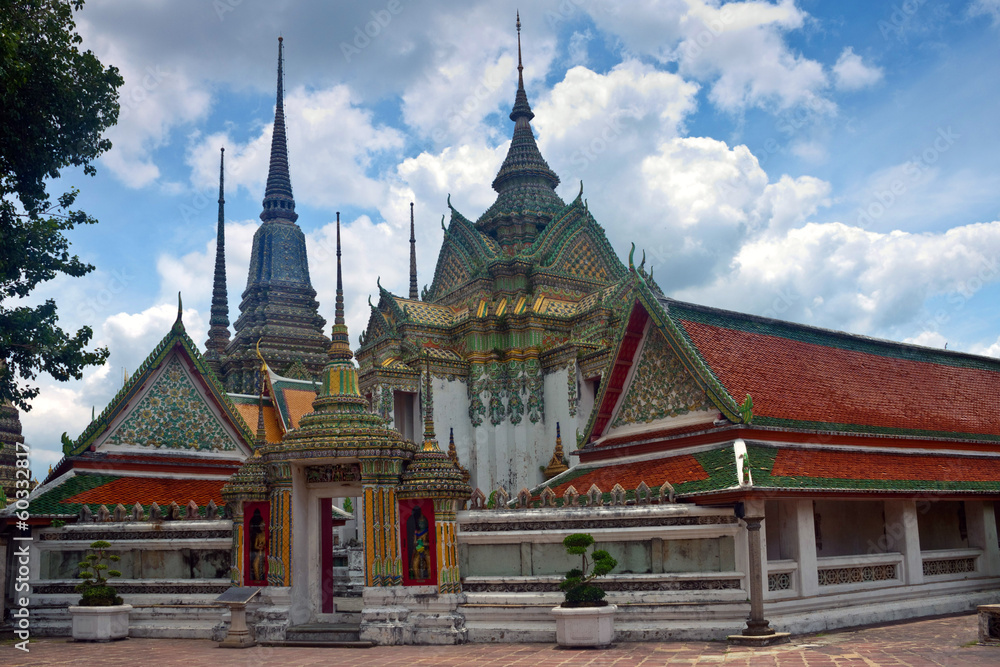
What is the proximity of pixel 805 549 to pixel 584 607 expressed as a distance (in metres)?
3.43

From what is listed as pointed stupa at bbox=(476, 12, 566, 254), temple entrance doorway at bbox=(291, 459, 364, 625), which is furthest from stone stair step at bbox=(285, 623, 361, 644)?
pointed stupa at bbox=(476, 12, 566, 254)

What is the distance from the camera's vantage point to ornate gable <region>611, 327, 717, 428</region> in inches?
566

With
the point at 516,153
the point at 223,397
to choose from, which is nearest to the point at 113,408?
the point at 223,397

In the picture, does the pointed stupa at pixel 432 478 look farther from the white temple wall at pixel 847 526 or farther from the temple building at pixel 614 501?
the white temple wall at pixel 847 526

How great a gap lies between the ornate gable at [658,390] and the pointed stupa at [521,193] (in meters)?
11.9

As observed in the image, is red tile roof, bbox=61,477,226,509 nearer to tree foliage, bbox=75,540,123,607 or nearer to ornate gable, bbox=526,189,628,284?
tree foliage, bbox=75,540,123,607

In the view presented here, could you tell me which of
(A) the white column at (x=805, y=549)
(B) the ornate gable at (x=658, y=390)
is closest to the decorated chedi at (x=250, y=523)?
(B) the ornate gable at (x=658, y=390)

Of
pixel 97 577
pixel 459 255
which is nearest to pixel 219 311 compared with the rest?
pixel 459 255

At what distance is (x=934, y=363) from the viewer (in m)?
18.9

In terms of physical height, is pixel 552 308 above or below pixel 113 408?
above

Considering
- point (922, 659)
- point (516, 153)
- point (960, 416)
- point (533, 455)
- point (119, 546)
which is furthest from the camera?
point (516, 153)

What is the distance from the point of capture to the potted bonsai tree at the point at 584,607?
11086 millimetres

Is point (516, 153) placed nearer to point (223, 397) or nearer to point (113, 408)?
point (223, 397)

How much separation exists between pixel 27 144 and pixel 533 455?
13.9 meters
